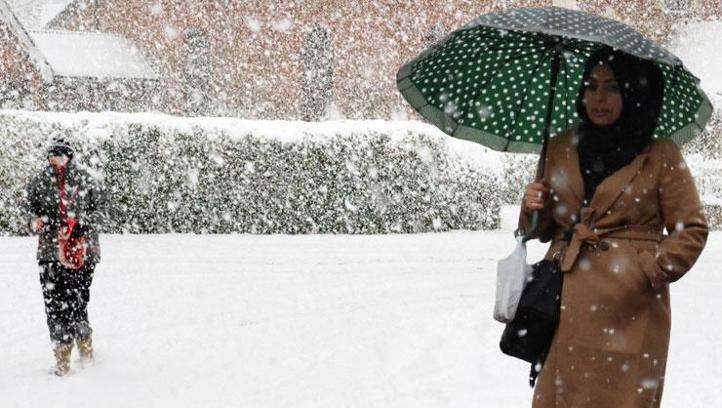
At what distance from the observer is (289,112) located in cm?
2784

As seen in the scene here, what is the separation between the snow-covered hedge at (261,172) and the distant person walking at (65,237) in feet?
20.8

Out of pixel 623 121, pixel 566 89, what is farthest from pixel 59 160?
pixel 623 121

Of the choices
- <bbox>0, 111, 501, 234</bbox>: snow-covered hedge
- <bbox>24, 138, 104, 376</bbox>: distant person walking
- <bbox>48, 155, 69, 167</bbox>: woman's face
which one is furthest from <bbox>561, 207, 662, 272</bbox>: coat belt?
<bbox>0, 111, 501, 234</bbox>: snow-covered hedge

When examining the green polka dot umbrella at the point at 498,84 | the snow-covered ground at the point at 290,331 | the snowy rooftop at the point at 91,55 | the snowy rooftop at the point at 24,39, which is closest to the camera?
the green polka dot umbrella at the point at 498,84

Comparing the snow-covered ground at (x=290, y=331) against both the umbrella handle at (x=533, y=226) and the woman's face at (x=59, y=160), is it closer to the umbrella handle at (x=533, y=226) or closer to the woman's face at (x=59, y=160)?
the woman's face at (x=59, y=160)

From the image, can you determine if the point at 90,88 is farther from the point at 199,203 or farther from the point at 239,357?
the point at 239,357

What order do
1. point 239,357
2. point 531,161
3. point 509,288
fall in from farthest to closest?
1. point 531,161
2. point 239,357
3. point 509,288

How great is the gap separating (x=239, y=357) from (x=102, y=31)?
27.6 metres

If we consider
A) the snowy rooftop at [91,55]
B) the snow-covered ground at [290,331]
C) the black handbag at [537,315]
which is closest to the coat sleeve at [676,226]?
the black handbag at [537,315]

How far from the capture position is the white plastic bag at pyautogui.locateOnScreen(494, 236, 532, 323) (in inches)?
153

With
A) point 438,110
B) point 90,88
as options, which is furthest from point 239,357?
point 90,88

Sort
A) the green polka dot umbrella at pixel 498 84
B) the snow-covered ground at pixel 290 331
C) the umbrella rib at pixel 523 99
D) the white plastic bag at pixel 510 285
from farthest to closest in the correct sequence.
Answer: the snow-covered ground at pixel 290 331, the umbrella rib at pixel 523 99, the green polka dot umbrella at pixel 498 84, the white plastic bag at pixel 510 285

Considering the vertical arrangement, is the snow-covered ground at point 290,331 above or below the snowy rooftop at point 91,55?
above

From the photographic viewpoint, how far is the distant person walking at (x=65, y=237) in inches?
275
